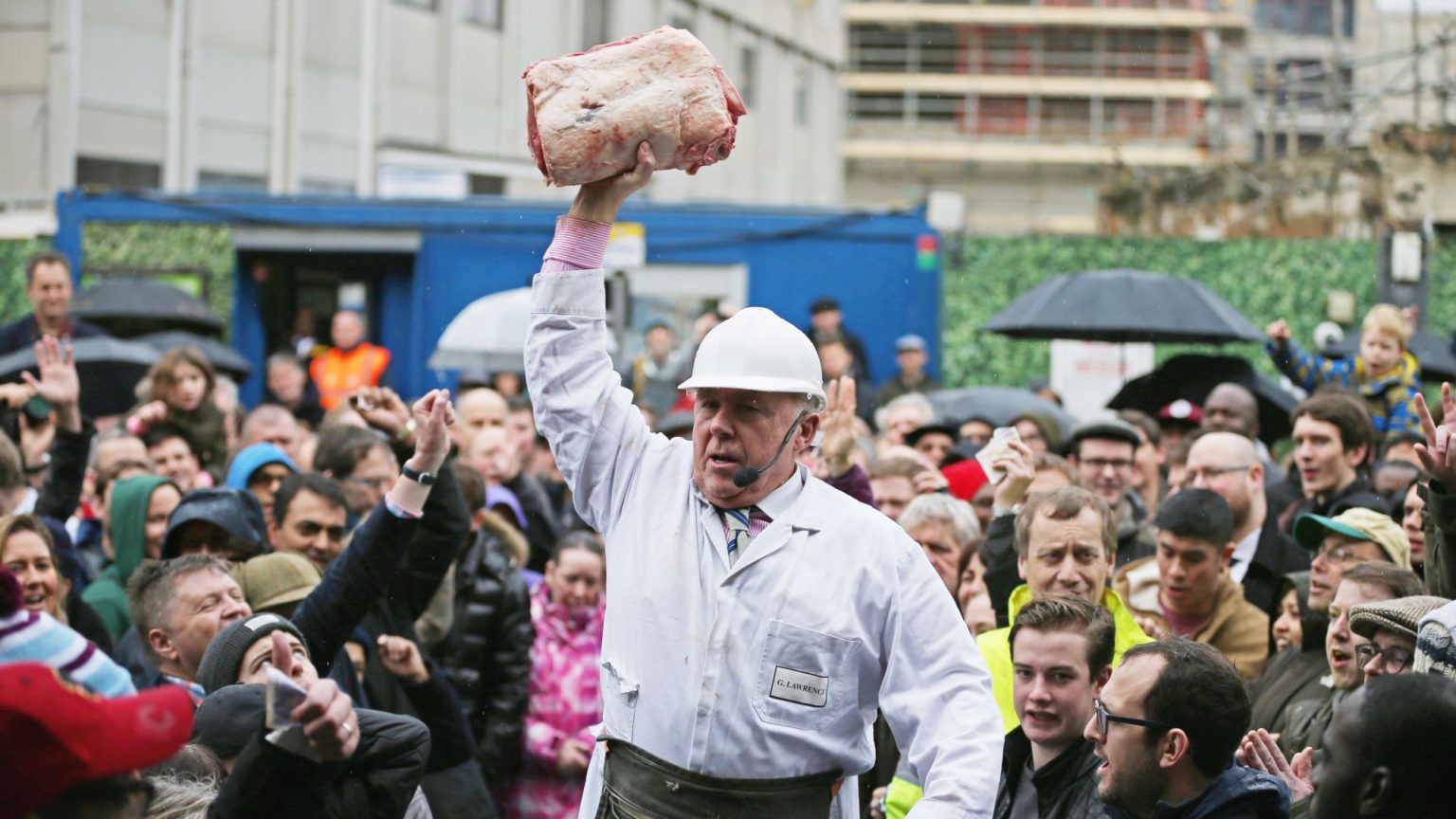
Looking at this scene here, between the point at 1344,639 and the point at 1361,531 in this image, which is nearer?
the point at 1344,639

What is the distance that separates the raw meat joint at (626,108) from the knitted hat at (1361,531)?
2.86m

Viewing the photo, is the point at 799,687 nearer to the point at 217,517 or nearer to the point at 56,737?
the point at 56,737

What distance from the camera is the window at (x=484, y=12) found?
30.5 metres

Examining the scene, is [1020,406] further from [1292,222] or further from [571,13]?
[571,13]

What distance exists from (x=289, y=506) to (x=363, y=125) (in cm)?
2275

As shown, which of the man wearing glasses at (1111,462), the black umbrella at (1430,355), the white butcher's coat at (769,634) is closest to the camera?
the white butcher's coat at (769,634)

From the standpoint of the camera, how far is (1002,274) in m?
18.1

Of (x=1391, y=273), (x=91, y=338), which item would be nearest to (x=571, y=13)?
(x=1391, y=273)

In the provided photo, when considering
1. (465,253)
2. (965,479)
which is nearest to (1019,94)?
(465,253)

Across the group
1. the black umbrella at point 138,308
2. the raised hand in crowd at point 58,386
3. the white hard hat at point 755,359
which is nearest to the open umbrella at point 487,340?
the black umbrella at point 138,308

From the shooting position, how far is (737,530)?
4215mm

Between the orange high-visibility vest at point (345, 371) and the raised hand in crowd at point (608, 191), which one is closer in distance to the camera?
the raised hand in crowd at point (608, 191)

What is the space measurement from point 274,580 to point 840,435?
2092mm

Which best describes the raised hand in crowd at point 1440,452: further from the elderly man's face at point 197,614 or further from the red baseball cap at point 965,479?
the red baseball cap at point 965,479
